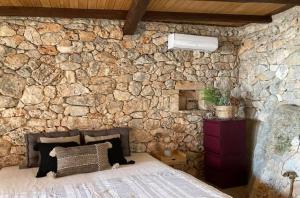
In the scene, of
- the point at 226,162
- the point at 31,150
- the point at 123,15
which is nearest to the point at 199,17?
the point at 123,15

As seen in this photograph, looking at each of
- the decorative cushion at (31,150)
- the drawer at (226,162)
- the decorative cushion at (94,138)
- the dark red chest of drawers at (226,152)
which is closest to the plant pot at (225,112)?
the dark red chest of drawers at (226,152)

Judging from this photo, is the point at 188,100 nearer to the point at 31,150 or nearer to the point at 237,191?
the point at 237,191

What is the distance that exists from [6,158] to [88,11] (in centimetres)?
208

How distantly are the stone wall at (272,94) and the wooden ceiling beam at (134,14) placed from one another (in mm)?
1855

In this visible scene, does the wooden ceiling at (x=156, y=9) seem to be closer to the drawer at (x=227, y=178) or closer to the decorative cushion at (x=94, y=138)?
the decorative cushion at (x=94, y=138)

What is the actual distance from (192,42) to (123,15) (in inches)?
40.8

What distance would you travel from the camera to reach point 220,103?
4.07 m

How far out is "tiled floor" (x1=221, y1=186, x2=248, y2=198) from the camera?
3.89 m

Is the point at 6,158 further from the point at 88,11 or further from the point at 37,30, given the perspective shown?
the point at 88,11

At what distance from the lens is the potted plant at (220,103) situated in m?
3.99

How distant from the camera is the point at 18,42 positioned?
3.45 m

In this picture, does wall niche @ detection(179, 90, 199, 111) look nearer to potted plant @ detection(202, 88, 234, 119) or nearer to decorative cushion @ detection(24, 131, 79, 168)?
potted plant @ detection(202, 88, 234, 119)

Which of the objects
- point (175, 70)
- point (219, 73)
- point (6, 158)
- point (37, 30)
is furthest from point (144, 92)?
point (6, 158)

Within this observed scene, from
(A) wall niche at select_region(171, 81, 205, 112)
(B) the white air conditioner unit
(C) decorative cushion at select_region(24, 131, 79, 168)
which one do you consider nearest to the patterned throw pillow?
(C) decorative cushion at select_region(24, 131, 79, 168)
